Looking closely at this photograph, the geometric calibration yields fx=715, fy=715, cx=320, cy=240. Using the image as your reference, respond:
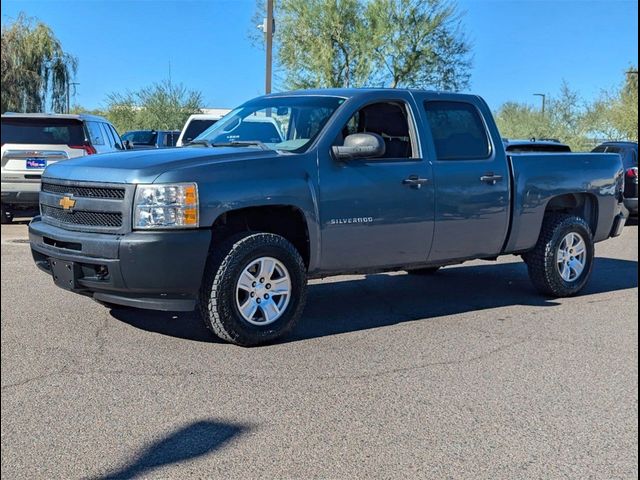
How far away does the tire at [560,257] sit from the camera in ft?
24.3

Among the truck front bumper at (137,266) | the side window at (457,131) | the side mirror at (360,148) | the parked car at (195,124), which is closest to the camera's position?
the truck front bumper at (137,266)

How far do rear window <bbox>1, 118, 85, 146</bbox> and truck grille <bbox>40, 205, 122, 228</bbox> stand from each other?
6.60 metres

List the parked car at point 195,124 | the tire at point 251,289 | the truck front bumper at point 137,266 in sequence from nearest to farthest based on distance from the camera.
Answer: the truck front bumper at point 137,266 < the tire at point 251,289 < the parked car at point 195,124

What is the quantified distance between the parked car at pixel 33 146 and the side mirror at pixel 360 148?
22.1 feet

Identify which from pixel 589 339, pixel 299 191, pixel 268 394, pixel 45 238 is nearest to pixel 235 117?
pixel 299 191

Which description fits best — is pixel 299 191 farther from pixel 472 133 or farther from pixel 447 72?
pixel 447 72

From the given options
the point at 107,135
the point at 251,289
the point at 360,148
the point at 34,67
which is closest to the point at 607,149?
the point at 107,135

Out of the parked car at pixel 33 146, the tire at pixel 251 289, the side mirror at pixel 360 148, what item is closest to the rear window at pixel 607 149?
the parked car at pixel 33 146

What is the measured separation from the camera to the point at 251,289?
5.38 meters

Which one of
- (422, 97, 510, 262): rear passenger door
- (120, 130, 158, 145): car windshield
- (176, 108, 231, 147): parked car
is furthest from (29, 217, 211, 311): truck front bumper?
(120, 130, 158, 145): car windshield

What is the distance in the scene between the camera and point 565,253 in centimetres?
761

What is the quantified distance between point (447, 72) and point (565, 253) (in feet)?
68.6

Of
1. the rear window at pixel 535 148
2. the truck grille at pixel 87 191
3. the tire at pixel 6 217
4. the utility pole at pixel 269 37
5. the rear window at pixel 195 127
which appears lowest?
the tire at pixel 6 217

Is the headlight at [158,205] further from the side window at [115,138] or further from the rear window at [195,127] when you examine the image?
the rear window at [195,127]
